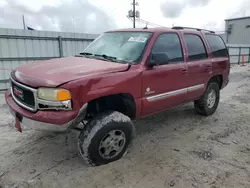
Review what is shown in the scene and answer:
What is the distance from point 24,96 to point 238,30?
29.3 m

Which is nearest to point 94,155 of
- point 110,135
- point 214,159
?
point 110,135

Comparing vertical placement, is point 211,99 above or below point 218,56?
below

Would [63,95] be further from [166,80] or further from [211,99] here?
[211,99]

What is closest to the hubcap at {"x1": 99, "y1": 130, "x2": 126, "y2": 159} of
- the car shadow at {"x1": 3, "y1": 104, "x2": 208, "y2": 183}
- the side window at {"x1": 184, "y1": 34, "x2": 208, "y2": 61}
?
the car shadow at {"x1": 3, "y1": 104, "x2": 208, "y2": 183}

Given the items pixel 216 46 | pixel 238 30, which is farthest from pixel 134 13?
pixel 216 46

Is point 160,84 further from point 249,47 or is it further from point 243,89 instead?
point 249,47

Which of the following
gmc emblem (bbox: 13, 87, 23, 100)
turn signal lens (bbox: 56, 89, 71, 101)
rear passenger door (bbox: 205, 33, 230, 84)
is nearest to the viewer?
turn signal lens (bbox: 56, 89, 71, 101)

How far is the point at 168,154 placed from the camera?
3.39 metres

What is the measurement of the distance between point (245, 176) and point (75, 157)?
2.37 meters

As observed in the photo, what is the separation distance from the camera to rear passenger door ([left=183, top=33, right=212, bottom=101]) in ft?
13.8

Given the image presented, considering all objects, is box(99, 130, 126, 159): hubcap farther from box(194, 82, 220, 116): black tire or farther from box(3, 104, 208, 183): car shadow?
box(194, 82, 220, 116): black tire

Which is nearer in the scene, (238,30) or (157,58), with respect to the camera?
(157,58)

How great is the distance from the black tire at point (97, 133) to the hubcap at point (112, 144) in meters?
0.05

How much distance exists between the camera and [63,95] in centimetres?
253
